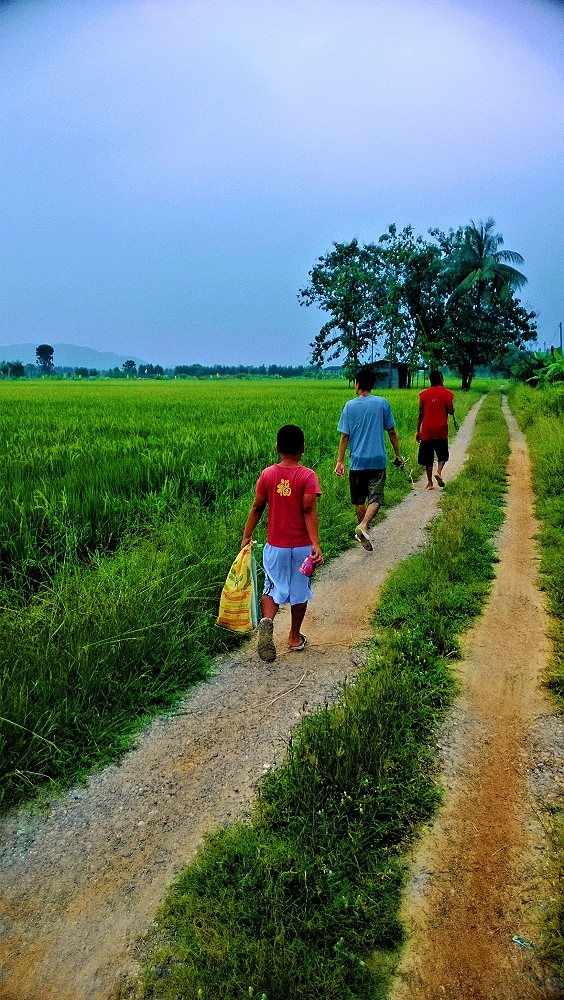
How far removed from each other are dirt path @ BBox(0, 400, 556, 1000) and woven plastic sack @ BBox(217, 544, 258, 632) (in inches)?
10.7

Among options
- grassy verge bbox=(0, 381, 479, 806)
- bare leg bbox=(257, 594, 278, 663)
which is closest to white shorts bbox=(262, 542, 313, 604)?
bare leg bbox=(257, 594, 278, 663)

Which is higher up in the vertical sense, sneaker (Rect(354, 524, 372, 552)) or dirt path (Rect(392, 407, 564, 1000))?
sneaker (Rect(354, 524, 372, 552))

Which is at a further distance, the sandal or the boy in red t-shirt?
the sandal

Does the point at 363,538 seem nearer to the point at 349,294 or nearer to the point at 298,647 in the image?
the point at 298,647

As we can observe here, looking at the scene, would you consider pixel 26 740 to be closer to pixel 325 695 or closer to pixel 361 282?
pixel 325 695

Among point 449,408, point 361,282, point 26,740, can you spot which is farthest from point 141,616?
point 361,282

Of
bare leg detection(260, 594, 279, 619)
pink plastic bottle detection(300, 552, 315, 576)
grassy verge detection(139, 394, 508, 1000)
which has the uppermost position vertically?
pink plastic bottle detection(300, 552, 315, 576)

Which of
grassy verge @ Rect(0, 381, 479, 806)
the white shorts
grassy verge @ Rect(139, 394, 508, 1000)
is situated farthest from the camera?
the white shorts

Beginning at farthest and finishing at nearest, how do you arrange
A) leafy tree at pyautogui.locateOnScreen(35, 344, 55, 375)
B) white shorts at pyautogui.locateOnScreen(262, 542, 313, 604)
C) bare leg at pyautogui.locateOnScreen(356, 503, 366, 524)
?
leafy tree at pyautogui.locateOnScreen(35, 344, 55, 375), bare leg at pyautogui.locateOnScreen(356, 503, 366, 524), white shorts at pyautogui.locateOnScreen(262, 542, 313, 604)

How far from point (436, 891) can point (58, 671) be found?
2.46 meters

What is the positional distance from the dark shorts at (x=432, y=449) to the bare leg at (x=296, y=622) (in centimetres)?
614

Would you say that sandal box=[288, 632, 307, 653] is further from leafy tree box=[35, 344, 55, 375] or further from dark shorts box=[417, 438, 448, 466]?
leafy tree box=[35, 344, 55, 375]

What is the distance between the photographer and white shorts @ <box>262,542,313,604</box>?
4.14 metres

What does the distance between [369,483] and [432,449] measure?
3473 millimetres
